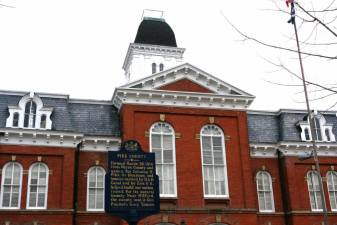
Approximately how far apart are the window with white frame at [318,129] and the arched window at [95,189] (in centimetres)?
1374

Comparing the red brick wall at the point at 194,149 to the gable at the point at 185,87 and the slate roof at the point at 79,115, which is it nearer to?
the gable at the point at 185,87

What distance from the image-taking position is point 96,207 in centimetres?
2706

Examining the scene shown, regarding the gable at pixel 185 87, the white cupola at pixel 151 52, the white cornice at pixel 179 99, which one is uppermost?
the white cupola at pixel 151 52

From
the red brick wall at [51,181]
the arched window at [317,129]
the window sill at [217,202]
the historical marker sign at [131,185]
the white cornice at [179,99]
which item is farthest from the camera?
the arched window at [317,129]

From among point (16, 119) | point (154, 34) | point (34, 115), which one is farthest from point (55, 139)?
point (154, 34)

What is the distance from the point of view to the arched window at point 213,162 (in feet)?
90.9

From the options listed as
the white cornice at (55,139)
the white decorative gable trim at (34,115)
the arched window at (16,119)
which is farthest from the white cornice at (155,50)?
the arched window at (16,119)

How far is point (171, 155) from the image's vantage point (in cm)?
2769

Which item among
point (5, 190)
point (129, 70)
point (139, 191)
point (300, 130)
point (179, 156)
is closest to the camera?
point (139, 191)

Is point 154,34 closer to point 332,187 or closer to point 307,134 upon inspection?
point 307,134

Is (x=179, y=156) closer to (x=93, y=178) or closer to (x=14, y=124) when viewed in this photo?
(x=93, y=178)

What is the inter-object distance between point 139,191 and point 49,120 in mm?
12047

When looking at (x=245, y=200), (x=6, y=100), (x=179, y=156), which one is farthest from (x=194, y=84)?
(x=6, y=100)

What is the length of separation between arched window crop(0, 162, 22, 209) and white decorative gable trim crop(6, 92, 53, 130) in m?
2.40
